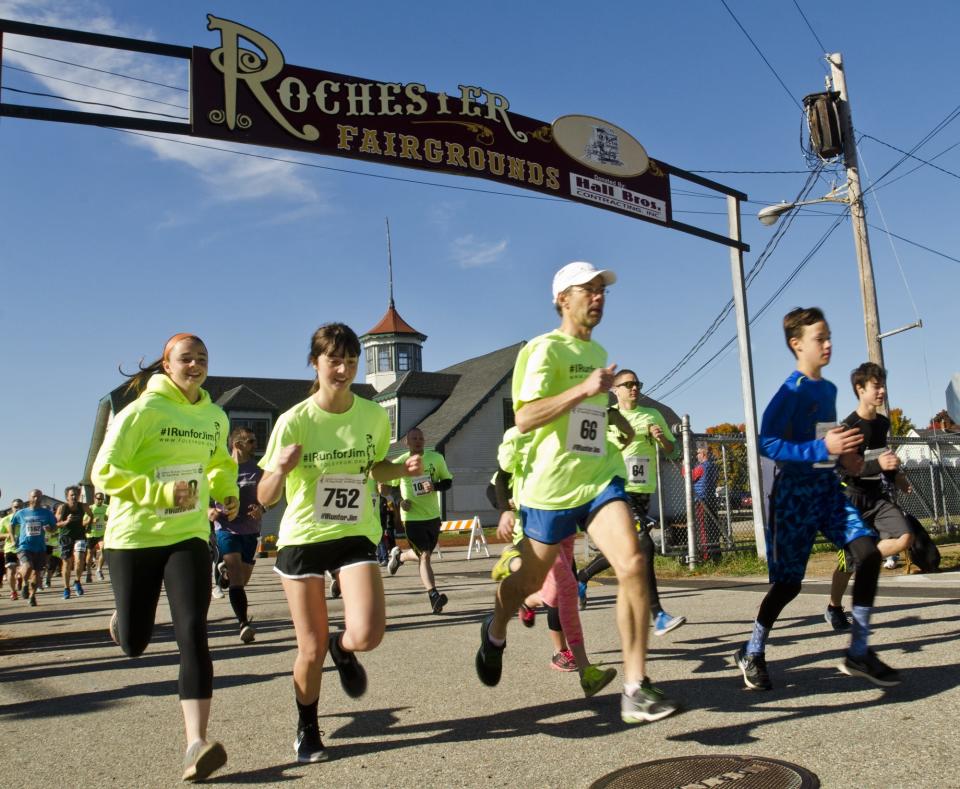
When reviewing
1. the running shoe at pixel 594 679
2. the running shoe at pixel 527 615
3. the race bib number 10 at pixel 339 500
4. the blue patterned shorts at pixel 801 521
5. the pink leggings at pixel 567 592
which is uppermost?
the race bib number 10 at pixel 339 500

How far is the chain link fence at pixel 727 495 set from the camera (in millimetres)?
13570

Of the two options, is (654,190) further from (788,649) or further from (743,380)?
(788,649)

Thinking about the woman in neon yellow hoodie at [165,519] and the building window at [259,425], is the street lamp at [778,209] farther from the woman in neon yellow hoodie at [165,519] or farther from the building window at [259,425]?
the building window at [259,425]

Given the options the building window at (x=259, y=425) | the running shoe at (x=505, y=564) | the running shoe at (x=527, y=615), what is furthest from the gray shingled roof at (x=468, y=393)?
the running shoe at (x=505, y=564)

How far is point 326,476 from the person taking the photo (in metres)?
4.36

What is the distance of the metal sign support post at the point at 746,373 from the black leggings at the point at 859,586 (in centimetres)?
833

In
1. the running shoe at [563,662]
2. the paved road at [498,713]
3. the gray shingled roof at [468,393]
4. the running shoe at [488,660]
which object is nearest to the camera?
the paved road at [498,713]

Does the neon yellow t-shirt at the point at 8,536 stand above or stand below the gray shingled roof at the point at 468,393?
below

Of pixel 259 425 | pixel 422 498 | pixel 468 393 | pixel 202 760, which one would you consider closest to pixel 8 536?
pixel 422 498

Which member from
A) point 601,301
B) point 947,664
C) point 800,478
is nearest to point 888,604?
point 947,664

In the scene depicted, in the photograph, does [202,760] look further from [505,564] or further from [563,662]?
[563,662]

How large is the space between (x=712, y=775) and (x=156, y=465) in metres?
2.78

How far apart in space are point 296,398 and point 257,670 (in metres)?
43.0

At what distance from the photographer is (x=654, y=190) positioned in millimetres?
14375
